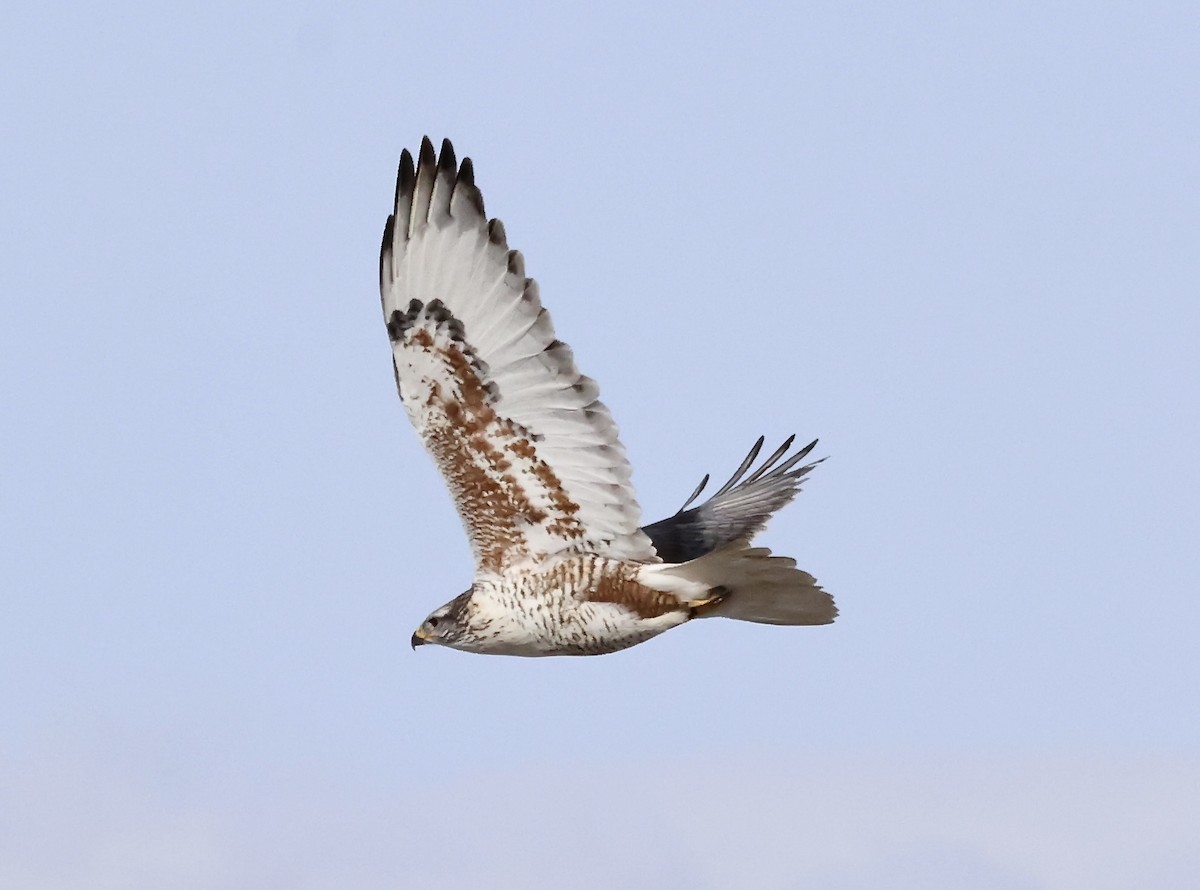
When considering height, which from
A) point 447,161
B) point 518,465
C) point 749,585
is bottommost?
point 749,585

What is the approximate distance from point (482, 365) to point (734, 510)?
317 centimetres

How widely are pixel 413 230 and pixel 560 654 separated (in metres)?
2.54

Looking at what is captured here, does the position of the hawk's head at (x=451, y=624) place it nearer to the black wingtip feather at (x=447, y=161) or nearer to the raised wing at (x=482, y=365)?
the raised wing at (x=482, y=365)

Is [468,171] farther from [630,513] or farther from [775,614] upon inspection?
[775,614]

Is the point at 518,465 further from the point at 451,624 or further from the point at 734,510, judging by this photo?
the point at 734,510

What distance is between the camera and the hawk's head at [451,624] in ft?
38.8

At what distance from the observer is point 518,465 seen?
454 inches

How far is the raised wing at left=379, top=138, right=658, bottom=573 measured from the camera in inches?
439

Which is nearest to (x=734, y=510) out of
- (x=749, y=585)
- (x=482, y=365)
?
(x=749, y=585)

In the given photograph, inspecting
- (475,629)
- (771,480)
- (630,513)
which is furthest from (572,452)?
(771,480)

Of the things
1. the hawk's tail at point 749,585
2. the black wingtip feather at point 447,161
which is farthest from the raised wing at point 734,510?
the black wingtip feather at point 447,161

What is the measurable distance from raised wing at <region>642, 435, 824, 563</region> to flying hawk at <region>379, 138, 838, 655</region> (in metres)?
1.13

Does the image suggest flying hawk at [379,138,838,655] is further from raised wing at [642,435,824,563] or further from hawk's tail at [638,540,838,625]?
raised wing at [642,435,824,563]

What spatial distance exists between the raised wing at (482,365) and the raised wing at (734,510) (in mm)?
1715
